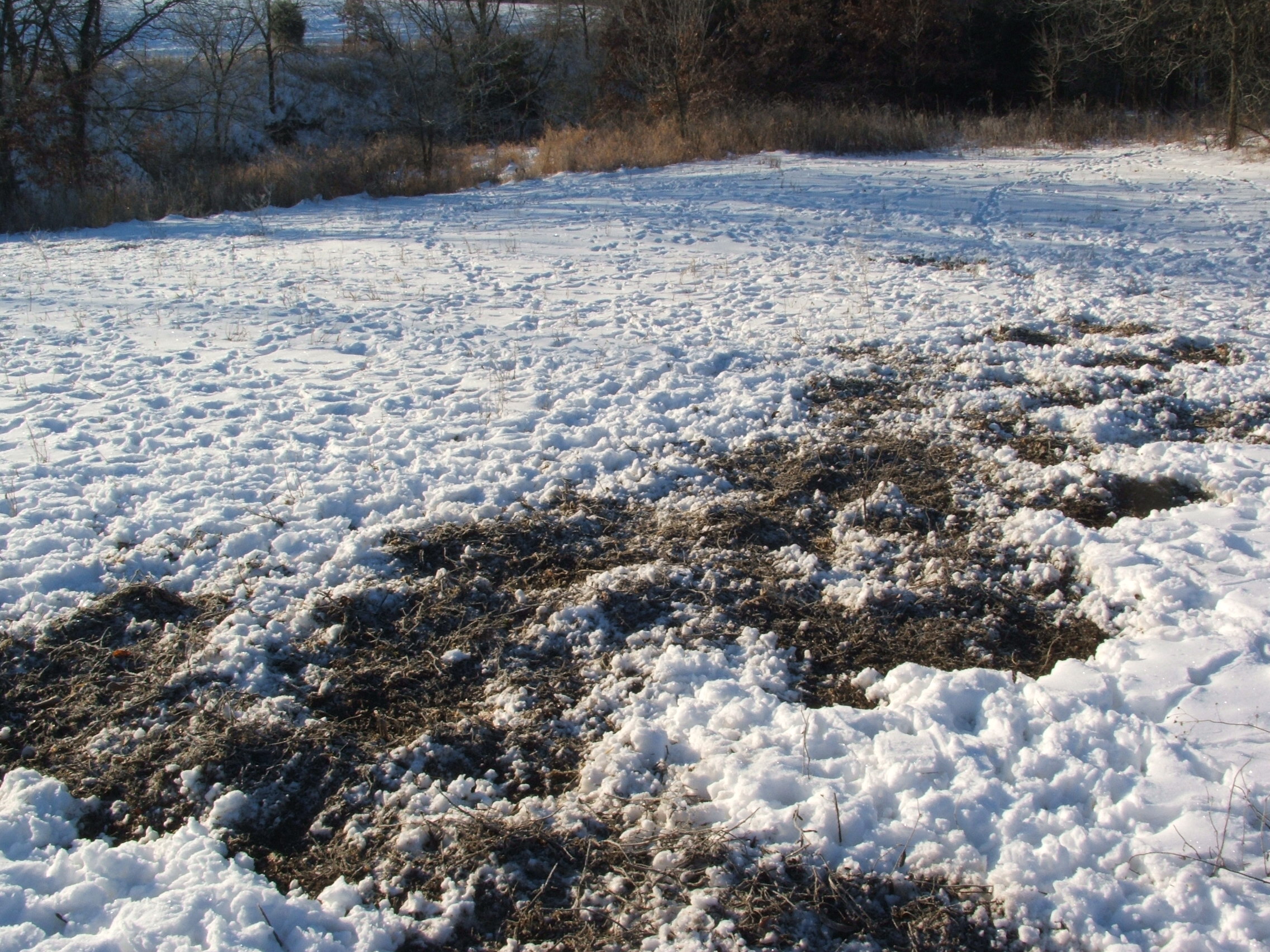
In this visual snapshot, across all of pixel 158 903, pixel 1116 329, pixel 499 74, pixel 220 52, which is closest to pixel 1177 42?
pixel 1116 329

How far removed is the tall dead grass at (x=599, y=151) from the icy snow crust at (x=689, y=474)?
3.18 metres

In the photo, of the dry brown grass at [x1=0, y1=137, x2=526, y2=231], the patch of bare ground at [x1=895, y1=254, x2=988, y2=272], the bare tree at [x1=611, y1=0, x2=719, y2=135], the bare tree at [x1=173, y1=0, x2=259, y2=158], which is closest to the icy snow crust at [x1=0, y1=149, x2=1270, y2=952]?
the patch of bare ground at [x1=895, y1=254, x2=988, y2=272]

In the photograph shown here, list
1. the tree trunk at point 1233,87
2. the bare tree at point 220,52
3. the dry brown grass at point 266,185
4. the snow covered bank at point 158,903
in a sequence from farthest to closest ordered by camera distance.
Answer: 1. the bare tree at point 220,52
2. the tree trunk at point 1233,87
3. the dry brown grass at point 266,185
4. the snow covered bank at point 158,903

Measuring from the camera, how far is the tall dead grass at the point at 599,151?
1466 centimetres

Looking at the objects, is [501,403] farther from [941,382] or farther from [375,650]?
[941,382]

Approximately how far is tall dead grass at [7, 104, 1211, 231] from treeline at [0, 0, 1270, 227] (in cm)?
22

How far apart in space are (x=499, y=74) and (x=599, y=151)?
7.03 m

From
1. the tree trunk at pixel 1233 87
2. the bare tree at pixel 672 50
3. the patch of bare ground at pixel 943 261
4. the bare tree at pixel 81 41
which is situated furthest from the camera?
the bare tree at pixel 672 50

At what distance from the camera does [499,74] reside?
72.1ft

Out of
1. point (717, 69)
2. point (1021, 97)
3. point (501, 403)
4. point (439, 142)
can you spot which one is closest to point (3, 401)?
point (501, 403)

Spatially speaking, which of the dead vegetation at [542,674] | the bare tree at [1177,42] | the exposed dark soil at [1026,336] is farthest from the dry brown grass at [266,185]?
the bare tree at [1177,42]

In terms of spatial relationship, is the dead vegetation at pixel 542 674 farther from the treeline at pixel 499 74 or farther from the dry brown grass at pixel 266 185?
the treeline at pixel 499 74

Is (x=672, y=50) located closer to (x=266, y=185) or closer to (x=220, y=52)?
(x=266, y=185)

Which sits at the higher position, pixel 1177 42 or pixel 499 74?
pixel 499 74
